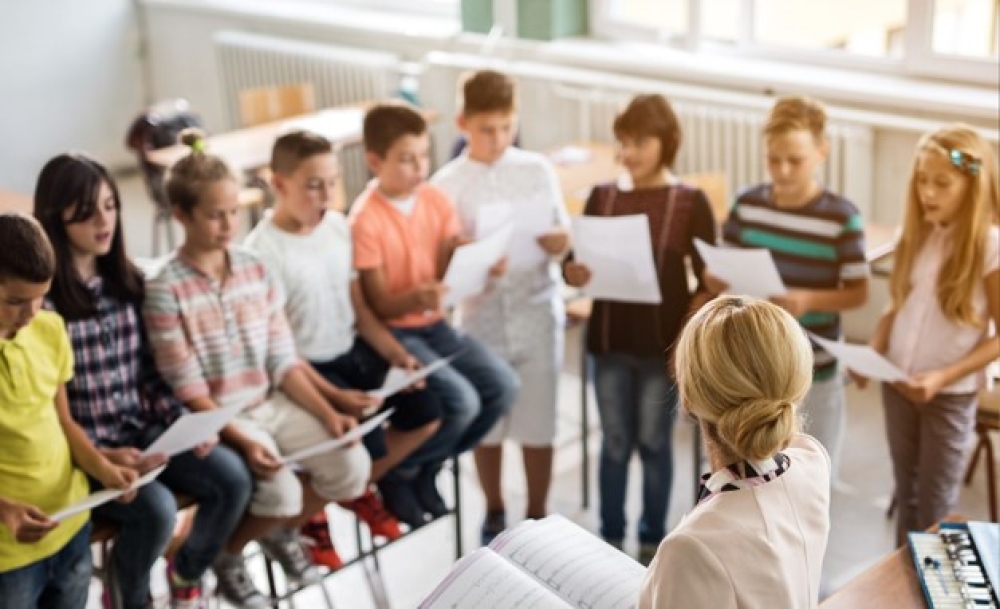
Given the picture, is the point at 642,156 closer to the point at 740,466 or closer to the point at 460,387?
the point at 460,387

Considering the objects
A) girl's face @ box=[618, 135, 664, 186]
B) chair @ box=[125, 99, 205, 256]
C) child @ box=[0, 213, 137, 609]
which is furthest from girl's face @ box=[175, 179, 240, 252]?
chair @ box=[125, 99, 205, 256]

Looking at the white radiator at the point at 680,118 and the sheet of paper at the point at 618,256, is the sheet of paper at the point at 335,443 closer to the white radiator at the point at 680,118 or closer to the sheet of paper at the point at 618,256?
the sheet of paper at the point at 618,256

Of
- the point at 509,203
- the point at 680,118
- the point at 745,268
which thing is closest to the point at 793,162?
the point at 745,268

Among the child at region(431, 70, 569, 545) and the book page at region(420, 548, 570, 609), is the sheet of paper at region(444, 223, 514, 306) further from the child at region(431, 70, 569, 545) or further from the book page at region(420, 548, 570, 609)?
the book page at region(420, 548, 570, 609)

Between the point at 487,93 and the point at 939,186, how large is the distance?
3.89ft

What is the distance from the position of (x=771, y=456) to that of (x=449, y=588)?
18.8 inches

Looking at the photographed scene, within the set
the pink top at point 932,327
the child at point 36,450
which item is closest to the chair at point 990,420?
the pink top at point 932,327

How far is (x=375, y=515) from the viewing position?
3.43 m

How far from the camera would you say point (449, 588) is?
181cm

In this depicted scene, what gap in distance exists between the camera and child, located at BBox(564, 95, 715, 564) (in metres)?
3.37

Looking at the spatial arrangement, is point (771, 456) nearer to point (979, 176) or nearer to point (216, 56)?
point (979, 176)

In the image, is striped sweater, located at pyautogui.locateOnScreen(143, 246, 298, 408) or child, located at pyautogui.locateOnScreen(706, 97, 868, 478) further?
child, located at pyautogui.locateOnScreen(706, 97, 868, 478)

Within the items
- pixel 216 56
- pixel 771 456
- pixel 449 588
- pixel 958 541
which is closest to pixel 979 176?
pixel 958 541

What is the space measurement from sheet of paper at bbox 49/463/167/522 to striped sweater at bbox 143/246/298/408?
0.26 m
